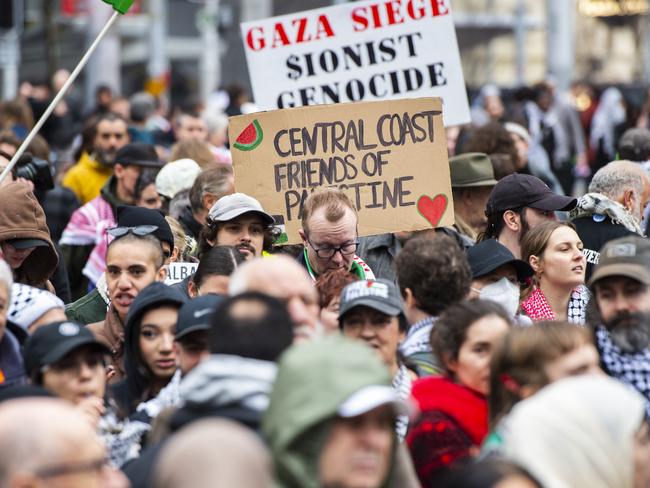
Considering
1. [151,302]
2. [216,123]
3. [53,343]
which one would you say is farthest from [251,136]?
[216,123]

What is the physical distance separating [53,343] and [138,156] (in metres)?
5.30

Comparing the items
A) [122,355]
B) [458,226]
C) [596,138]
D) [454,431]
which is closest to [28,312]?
[122,355]

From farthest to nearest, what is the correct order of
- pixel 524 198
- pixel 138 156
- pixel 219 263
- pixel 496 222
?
pixel 138 156 → pixel 496 222 → pixel 524 198 → pixel 219 263

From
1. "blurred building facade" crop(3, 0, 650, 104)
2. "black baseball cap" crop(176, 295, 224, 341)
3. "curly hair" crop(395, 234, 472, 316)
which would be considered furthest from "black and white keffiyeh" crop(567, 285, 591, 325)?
"blurred building facade" crop(3, 0, 650, 104)

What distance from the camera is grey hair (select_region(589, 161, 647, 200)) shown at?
911 centimetres

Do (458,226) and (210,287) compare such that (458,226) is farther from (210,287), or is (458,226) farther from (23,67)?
(23,67)

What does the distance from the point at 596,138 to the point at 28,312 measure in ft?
51.8

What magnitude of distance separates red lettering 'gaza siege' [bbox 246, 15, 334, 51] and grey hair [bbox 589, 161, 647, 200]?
206cm

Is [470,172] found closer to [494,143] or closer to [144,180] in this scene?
[494,143]

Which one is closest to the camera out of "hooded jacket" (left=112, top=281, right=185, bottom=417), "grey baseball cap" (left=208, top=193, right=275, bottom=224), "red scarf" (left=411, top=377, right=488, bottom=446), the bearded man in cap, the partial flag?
"red scarf" (left=411, top=377, right=488, bottom=446)

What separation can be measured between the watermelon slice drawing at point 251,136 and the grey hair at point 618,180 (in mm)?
2057

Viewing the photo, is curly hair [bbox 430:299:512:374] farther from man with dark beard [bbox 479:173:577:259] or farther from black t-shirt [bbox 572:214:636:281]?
black t-shirt [bbox 572:214:636:281]

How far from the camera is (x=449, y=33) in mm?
9867

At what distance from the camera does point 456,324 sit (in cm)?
552
